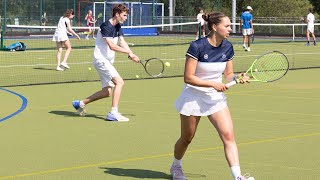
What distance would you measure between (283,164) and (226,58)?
1.96 meters

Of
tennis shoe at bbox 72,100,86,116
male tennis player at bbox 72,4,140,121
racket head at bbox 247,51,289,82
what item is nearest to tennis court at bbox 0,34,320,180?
tennis shoe at bbox 72,100,86,116

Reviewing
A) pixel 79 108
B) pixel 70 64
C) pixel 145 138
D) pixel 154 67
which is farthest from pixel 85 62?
pixel 145 138

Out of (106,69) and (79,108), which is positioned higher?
(106,69)

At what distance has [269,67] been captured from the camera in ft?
36.3

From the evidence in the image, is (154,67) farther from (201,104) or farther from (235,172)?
(235,172)

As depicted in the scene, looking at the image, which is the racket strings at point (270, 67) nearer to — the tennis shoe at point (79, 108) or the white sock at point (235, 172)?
the white sock at point (235, 172)

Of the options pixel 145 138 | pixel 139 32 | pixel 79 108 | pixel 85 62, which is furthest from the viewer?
pixel 139 32

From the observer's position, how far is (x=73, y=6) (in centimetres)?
5278

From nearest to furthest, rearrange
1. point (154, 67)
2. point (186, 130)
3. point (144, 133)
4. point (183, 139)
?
1. point (186, 130)
2. point (183, 139)
3. point (144, 133)
4. point (154, 67)

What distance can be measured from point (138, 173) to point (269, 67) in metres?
2.64

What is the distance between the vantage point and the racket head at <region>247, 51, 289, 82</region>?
10266mm

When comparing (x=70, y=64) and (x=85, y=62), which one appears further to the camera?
(x=85, y=62)

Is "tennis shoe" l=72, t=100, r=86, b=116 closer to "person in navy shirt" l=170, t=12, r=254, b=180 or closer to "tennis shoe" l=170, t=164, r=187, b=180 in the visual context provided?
"tennis shoe" l=170, t=164, r=187, b=180

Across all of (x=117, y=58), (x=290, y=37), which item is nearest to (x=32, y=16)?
(x=290, y=37)
